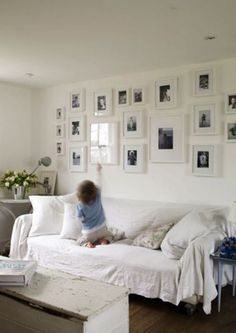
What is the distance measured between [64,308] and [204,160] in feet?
8.19

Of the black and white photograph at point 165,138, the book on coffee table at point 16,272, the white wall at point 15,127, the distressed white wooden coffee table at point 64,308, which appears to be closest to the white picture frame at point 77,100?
the white wall at point 15,127

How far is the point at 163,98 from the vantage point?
3926 millimetres

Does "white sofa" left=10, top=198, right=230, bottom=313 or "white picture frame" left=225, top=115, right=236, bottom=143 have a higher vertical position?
"white picture frame" left=225, top=115, right=236, bottom=143

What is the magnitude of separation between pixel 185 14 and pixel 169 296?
→ 219 centimetres

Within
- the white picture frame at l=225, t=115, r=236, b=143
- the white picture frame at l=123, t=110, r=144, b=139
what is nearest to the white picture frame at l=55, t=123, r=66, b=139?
the white picture frame at l=123, t=110, r=144, b=139

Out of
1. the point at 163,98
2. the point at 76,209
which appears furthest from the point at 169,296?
the point at 163,98

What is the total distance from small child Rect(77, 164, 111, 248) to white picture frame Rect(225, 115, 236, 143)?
4.85ft

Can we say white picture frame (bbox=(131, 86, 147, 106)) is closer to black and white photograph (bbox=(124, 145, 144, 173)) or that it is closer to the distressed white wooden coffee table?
black and white photograph (bbox=(124, 145, 144, 173))

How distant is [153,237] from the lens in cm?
339

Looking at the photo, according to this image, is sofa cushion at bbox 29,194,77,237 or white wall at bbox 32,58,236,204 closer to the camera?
white wall at bbox 32,58,236,204

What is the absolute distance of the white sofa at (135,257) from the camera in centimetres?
277

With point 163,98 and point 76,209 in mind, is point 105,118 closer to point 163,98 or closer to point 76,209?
point 163,98

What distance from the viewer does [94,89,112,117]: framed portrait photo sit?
436 centimetres

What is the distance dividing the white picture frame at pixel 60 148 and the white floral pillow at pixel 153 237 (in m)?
1.90
